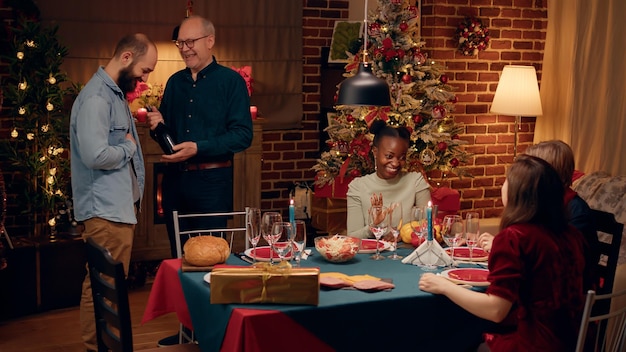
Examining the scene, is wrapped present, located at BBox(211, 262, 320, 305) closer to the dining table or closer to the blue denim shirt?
the dining table

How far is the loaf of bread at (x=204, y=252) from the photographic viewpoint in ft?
10.6

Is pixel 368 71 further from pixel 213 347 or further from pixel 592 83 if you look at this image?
pixel 592 83

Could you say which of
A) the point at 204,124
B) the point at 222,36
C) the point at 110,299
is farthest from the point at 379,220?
the point at 222,36

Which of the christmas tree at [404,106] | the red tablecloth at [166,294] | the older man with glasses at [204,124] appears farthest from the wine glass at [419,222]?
the christmas tree at [404,106]

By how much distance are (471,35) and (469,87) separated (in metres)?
0.42

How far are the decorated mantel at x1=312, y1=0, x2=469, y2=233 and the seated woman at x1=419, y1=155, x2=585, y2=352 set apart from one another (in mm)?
2904

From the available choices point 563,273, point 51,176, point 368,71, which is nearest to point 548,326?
point 563,273

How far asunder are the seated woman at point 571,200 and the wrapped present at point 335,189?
261cm

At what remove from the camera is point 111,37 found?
247 inches

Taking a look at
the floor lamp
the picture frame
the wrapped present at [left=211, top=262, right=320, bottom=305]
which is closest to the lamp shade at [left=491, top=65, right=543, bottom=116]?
the floor lamp

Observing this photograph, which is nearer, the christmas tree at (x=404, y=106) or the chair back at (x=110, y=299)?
the chair back at (x=110, y=299)

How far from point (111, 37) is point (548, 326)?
4.41 m

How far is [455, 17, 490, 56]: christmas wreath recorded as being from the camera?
6.55m

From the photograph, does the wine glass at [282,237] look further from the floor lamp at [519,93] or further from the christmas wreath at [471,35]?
the christmas wreath at [471,35]
